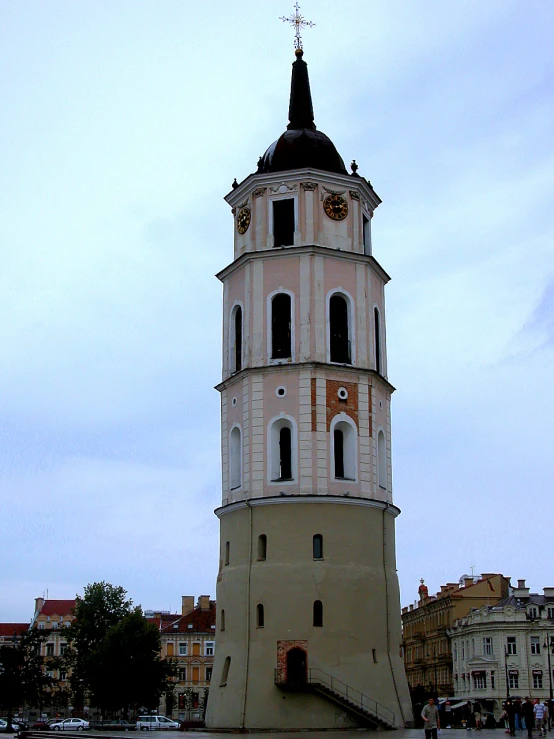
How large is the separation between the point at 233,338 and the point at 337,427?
596 cm

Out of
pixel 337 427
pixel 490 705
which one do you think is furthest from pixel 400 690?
pixel 490 705

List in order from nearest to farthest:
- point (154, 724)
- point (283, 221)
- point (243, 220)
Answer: point (283, 221) < point (243, 220) < point (154, 724)

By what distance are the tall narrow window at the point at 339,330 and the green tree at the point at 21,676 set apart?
3145 cm

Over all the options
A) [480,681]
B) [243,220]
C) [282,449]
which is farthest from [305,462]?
[480,681]

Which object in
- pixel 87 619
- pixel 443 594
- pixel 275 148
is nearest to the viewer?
pixel 275 148

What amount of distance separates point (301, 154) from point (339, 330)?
765 centimetres

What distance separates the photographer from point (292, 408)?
1580 inches

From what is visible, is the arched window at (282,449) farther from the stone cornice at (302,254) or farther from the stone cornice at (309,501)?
the stone cornice at (302,254)

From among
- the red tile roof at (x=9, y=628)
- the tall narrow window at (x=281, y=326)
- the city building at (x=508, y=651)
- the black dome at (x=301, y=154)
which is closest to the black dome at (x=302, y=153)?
the black dome at (x=301, y=154)

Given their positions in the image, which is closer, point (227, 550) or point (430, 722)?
point (430, 722)

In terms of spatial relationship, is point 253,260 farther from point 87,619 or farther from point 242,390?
point 87,619

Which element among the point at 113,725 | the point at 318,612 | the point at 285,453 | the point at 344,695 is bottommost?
the point at 113,725

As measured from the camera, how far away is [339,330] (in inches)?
1651

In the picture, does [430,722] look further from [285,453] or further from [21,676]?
[21,676]
